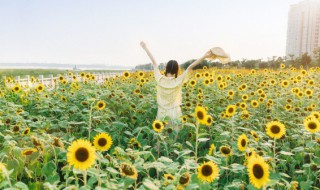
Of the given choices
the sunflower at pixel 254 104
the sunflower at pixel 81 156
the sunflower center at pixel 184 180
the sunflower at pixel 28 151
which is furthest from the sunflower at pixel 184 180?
the sunflower at pixel 254 104

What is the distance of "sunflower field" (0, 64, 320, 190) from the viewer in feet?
6.34

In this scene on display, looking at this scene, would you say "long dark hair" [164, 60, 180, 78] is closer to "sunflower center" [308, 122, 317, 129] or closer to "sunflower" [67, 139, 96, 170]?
"sunflower center" [308, 122, 317, 129]

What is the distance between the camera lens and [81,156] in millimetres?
1719

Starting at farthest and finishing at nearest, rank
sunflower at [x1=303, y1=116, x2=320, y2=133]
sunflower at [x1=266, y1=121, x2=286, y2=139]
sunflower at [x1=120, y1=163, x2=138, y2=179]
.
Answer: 1. sunflower at [x1=303, y1=116, x2=320, y2=133]
2. sunflower at [x1=266, y1=121, x2=286, y2=139]
3. sunflower at [x1=120, y1=163, x2=138, y2=179]

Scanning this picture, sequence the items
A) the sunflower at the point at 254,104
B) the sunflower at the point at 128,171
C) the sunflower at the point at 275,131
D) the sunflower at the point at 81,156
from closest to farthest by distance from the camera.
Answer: the sunflower at the point at 81,156 < the sunflower at the point at 128,171 < the sunflower at the point at 275,131 < the sunflower at the point at 254,104

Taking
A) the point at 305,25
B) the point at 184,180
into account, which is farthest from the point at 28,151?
the point at 305,25

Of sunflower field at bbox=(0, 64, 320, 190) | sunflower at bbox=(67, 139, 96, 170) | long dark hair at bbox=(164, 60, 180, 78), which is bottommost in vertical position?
sunflower field at bbox=(0, 64, 320, 190)

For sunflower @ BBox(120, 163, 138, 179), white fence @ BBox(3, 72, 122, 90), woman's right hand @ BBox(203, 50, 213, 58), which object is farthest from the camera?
white fence @ BBox(3, 72, 122, 90)

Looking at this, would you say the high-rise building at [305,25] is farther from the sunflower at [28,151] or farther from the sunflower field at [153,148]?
the sunflower at [28,151]

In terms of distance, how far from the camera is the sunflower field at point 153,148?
1.93m

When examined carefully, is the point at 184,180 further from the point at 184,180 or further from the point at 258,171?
the point at 258,171

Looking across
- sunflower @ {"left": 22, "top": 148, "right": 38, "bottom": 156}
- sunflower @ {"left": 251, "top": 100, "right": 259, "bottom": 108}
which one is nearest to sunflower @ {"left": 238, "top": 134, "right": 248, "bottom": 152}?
sunflower @ {"left": 22, "top": 148, "right": 38, "bottom": 156}

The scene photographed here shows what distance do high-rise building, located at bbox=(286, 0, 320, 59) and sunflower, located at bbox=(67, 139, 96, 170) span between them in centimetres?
10071

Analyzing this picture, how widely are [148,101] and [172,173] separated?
2.91 meters
